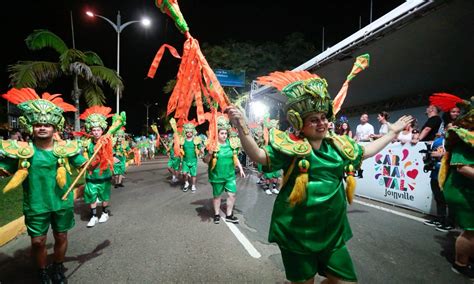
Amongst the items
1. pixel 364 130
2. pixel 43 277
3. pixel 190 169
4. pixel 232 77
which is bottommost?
pixel 43 277

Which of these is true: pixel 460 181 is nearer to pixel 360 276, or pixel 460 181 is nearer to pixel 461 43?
pixel 360 276

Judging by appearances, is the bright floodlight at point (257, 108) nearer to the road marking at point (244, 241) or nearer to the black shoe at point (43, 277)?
the road marking at point (244, 241)

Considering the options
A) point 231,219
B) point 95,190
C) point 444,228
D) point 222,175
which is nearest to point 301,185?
point 222,175

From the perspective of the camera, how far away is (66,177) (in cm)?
317

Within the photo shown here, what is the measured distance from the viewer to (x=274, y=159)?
6.89 feet

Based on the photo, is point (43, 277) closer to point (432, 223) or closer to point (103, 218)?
point (103, 218)

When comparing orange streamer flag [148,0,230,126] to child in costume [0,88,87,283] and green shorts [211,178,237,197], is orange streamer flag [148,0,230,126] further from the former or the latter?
green shorts [211,178,237,197]

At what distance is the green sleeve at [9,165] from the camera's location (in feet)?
9.55

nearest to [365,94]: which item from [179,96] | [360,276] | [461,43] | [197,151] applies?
[461,43]

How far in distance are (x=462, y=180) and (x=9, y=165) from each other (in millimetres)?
5170

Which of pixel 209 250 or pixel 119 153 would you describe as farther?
pixel 119 153

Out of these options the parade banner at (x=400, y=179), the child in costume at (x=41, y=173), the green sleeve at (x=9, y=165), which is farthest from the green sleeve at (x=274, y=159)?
the parade banner at (x=400, y=179)

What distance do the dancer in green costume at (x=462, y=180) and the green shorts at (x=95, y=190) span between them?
18.9 ft

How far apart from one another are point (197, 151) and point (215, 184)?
4046mm
